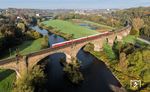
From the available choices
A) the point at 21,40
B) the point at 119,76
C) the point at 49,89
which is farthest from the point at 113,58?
the point at 21,40

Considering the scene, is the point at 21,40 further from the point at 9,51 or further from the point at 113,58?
the point at 113,58

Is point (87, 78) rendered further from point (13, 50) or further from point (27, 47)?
point (27, 47)

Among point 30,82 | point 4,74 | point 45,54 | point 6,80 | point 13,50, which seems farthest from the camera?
point 13,50

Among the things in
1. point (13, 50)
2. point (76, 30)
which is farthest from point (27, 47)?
point (76, 30)
